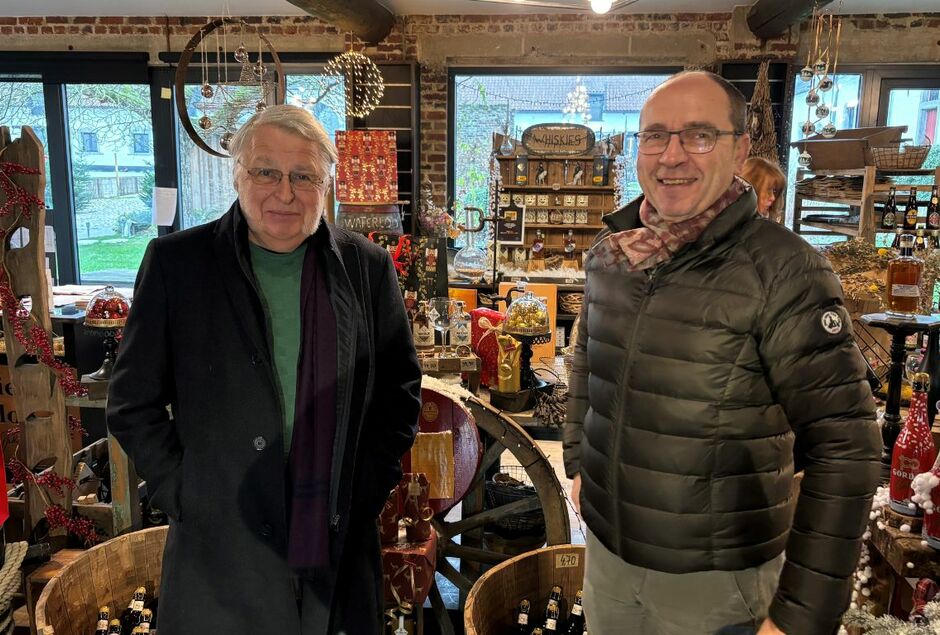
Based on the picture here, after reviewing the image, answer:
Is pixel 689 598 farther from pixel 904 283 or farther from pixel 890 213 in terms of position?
pixel 890 213

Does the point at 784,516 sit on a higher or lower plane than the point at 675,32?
lower

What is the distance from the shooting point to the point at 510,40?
6.77m

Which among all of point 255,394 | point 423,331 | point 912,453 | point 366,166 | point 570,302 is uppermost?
point 366,166

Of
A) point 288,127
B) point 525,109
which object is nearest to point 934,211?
point 525,109

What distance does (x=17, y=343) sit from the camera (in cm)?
234

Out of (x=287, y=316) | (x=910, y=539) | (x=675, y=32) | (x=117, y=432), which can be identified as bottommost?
(x=910, y=539)

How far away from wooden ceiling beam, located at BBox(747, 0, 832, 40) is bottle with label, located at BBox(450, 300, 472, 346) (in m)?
4.05

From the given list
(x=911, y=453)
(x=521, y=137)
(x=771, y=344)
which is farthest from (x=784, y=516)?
(x=521, y=137)

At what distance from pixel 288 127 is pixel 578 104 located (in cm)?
583

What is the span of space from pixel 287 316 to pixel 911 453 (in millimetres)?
1538

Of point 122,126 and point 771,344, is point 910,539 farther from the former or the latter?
point 122,126

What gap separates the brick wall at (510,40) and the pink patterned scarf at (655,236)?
5740 mm

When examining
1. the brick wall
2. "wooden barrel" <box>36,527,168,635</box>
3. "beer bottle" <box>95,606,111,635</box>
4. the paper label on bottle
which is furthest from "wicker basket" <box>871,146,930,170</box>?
"beer bottle" <box>95,606,111,635</box>

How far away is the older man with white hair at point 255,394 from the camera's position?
145 cm
